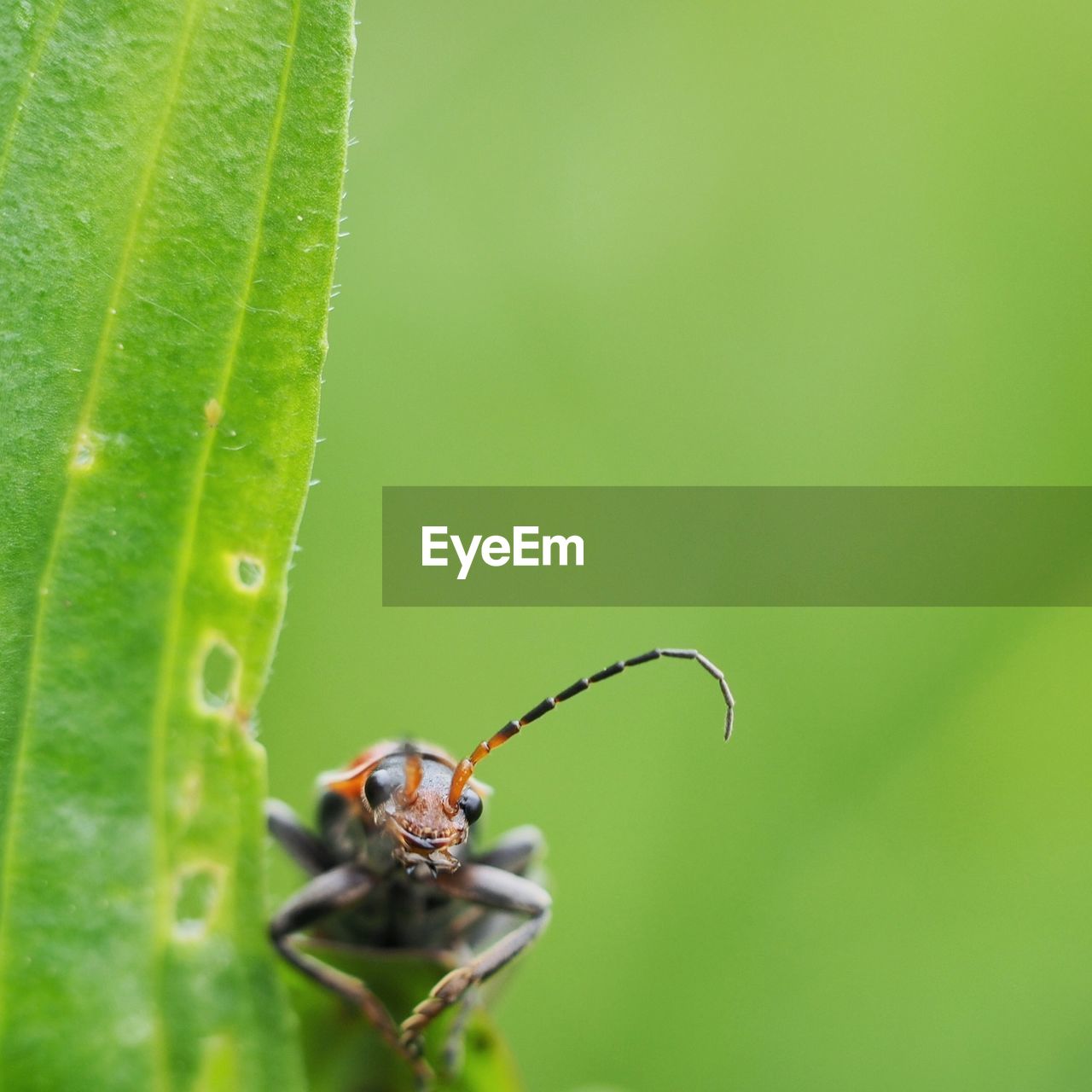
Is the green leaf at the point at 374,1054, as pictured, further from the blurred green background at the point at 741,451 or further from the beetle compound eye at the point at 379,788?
the blurred green background at the point at 741,451

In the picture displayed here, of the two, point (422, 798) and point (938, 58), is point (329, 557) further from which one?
point (938, 58)

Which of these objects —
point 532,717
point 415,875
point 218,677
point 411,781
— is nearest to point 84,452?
point 218,677

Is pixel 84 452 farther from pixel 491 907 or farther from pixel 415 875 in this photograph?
pixel 491 907

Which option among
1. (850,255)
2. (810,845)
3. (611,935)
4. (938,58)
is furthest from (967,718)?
(938,58)

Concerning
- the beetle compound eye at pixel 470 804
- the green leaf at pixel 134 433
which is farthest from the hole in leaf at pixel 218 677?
the beetle compound eye at pixel 470 804

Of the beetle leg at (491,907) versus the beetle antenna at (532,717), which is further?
the beetle antenna at (532,717)

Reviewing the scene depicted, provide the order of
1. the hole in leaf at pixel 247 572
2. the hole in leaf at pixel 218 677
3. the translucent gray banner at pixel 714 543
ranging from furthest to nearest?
the translucent gray banner at pixel 714 543
the hole in leaf at pixel 218 677
the hole in leaf at pixel 247 572

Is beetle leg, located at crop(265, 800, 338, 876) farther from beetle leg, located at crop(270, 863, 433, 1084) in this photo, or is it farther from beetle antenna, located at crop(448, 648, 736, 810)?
beetle antenna, located at crop(448, 648, 736, 810)

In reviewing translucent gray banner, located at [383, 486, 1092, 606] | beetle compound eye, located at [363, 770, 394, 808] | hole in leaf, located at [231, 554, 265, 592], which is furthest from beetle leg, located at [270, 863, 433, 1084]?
translucent gray banner, located at [383, 486, 1092, 606]
